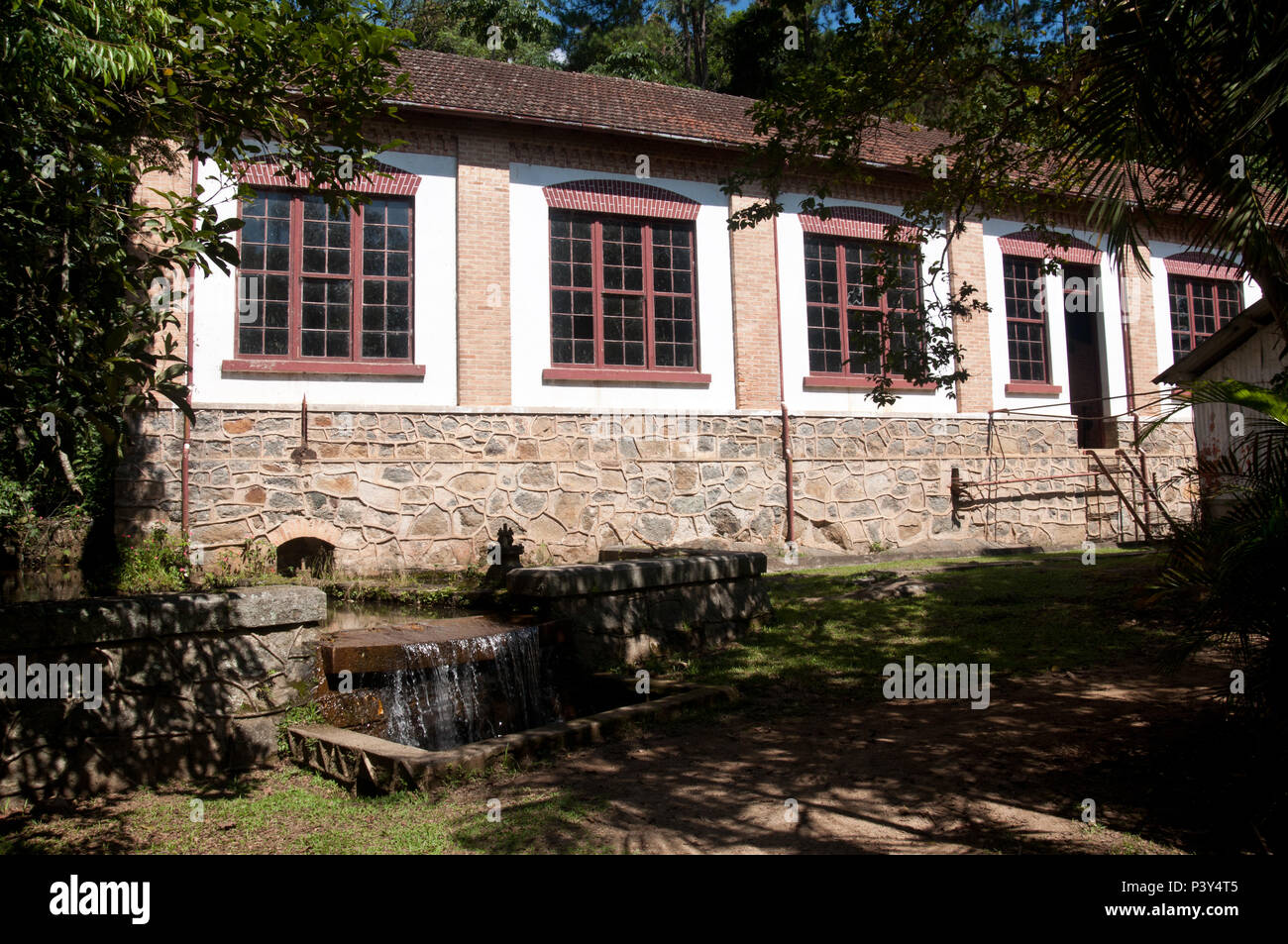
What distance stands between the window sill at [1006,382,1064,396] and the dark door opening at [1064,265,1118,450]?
0.43 meters

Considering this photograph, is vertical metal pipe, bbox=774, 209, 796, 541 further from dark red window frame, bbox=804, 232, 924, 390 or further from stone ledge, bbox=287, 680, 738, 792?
stone ledge, bbox=287, 680, 738, 792

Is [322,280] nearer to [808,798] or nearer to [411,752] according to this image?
[411,752]

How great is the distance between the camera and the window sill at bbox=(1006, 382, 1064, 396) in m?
16.1

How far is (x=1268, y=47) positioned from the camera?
16.0 ft

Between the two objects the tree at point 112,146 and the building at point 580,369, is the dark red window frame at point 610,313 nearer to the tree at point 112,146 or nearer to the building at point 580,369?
the building at point 580,369

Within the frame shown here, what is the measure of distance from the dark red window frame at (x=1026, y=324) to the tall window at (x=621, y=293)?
628cm

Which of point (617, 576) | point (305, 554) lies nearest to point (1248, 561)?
point (617, 576)

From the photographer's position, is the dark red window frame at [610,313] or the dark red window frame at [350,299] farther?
the dark red window frame at [610,313]

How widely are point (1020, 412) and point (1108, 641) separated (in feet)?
29.5

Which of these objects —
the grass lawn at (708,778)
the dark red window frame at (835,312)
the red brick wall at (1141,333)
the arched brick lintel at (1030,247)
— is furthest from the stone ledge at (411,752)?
the red brick wall at (1141,333)

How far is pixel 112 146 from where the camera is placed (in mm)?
4855

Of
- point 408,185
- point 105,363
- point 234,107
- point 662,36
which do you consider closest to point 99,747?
point 105,363

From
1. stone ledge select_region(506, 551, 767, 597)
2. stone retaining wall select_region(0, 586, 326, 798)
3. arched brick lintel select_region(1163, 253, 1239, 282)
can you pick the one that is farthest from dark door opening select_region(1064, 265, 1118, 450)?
stone retaining wall select_region(0, 586, 326, 798)

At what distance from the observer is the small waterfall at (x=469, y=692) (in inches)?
252
